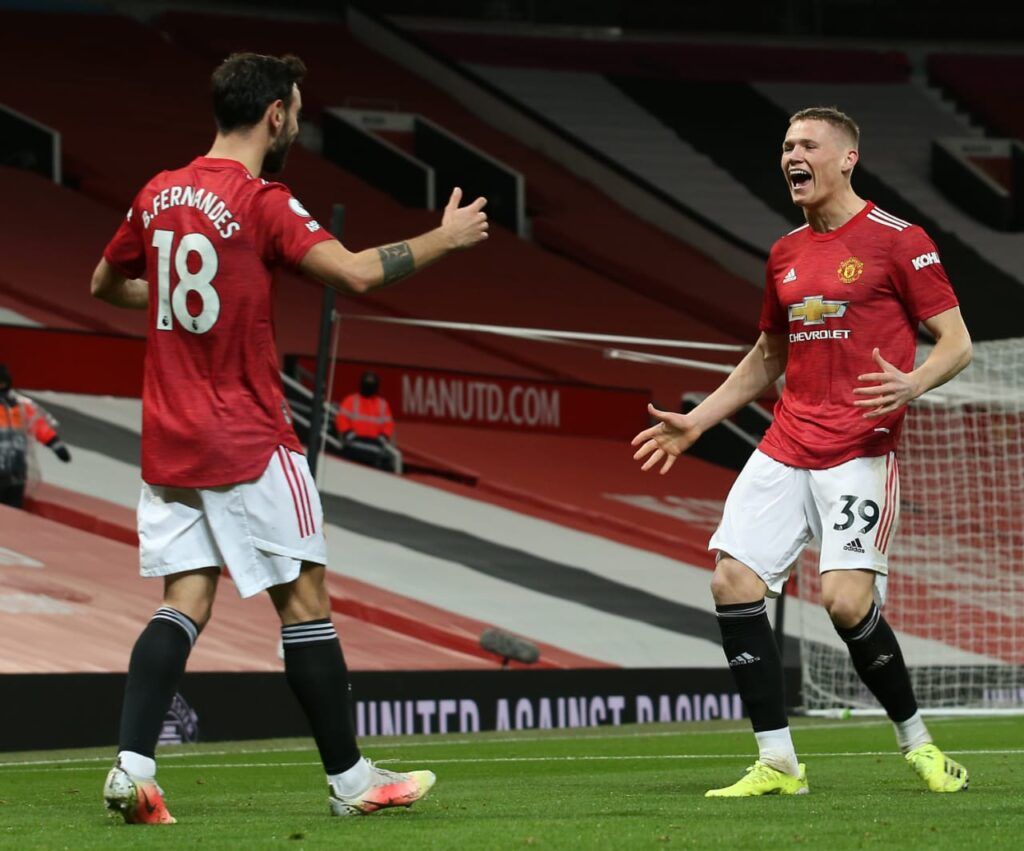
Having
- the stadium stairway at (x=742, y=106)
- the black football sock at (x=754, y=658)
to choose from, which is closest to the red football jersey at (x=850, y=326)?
the black football sock at (x=754, y=658)

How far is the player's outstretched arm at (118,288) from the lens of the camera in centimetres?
514

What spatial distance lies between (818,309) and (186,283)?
6.52 ft

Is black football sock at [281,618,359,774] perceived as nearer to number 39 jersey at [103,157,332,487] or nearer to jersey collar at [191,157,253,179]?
number 39 jersey at [103,157,332,487]

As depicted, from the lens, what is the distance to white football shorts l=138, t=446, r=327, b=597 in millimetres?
4777

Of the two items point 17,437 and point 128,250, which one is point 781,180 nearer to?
point 17,437

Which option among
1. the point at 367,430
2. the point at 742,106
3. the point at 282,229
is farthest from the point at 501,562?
the point at 742,106

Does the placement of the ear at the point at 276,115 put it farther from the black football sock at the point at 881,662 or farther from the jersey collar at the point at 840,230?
the black football sock at the point at 881,662

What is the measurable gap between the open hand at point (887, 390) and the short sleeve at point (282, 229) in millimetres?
1585

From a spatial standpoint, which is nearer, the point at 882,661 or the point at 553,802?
the point at 553,802

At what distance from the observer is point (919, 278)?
5.69 metres

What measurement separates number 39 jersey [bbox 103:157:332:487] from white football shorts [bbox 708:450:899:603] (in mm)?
1543

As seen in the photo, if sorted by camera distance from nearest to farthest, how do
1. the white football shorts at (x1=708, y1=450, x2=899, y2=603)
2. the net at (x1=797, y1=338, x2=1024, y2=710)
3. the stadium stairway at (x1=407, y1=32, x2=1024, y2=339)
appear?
the white football shorts at (x1=708, y1=450, x2=899, y2=603), the net at (x1=797, y1=338, x2=1024, y2=710), the stadium stairway at (x1=407, y1=32, x2=1024, y2=339)

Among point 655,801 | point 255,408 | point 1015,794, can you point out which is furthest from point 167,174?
point 1015,794

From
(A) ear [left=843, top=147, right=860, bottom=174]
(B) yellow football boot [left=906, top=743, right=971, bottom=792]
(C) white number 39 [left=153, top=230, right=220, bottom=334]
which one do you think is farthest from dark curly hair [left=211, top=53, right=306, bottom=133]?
(B) yellow football boot [left=906, top=743, right=971, bottom=792]
